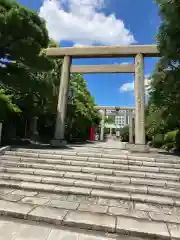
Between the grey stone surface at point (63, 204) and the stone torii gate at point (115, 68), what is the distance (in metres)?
4.98

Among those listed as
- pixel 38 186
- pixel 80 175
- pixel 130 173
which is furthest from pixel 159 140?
pixel 38 186

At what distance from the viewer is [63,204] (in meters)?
3.42

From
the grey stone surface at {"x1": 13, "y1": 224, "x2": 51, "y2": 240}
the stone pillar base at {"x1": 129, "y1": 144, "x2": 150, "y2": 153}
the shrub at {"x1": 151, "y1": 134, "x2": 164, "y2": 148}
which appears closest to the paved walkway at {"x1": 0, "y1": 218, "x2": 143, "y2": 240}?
the grey stone surface at {"x1": 13, "y1": 224, "x2": 51, "y2": 240}

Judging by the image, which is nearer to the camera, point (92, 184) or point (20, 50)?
point (92, 184)

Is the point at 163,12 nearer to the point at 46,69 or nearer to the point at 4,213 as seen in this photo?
the point at 46,69

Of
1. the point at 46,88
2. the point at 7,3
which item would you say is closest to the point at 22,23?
the point at 7,3

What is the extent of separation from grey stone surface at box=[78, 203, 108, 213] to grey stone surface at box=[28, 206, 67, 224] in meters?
0.39

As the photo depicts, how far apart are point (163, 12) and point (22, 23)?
5640mm

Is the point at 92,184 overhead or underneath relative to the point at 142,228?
overhead

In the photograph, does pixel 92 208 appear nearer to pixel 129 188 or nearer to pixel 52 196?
pixel 52 196

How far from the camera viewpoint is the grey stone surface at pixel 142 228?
8.47 ft

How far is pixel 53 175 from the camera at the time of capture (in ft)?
15.8

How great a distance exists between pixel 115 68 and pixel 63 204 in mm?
6973

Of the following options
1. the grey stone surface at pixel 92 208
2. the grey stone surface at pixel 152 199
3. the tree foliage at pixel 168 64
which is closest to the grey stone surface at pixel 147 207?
the grey stone surface at pixel 152 199
